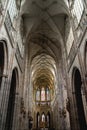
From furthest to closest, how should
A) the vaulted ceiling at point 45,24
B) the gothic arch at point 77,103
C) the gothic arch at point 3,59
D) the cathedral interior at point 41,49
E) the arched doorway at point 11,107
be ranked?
1. the vaulted ceiling at point 45,24
2. the gothic arch at point 77,103
3. the arched doorway at point 11,107
4. the cathedral interior at point 41,49
5. the gothic arch at point 3,59

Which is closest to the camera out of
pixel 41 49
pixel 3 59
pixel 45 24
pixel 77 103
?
pixel 3 59

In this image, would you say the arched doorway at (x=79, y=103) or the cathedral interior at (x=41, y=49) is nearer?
the cathedral interior at (x=41, y=49)

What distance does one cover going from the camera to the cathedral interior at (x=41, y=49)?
404 inches

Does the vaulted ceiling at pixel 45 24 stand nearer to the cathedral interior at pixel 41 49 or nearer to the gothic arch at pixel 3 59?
the cathedral interior at pixel 41 49

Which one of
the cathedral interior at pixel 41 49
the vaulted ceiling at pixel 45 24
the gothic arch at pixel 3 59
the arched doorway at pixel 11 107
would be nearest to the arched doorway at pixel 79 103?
the cathedral interior at pixel 41 49

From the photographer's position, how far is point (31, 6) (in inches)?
635

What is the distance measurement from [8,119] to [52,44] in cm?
1387

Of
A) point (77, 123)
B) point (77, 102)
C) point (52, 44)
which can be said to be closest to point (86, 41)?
point (77, 102)

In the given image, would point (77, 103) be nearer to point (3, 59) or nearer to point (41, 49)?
point (3, 59)

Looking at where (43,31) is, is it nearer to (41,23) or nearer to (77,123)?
(41,23)

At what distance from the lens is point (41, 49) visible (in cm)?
2405

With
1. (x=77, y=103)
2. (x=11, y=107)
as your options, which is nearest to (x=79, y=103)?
(x=77, y=103)

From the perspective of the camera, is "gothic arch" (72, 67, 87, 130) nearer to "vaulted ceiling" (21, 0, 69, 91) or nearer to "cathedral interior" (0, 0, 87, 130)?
"cathedral interior" (0, 0, 87, 130)

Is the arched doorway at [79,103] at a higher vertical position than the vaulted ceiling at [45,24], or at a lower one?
lower
